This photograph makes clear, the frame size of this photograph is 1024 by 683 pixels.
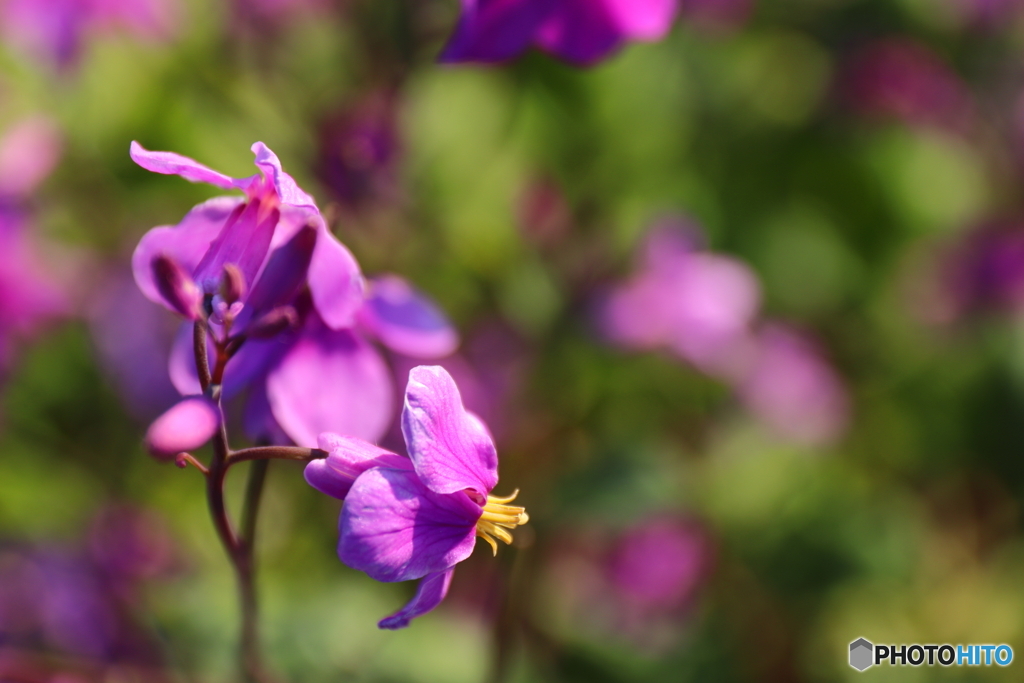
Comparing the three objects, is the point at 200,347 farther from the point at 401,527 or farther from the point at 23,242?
the point at 23,242

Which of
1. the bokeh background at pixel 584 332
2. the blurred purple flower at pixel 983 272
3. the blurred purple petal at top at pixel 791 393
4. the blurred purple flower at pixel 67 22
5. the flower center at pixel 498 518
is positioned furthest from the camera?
the blurred purple flower at pixel 983 272

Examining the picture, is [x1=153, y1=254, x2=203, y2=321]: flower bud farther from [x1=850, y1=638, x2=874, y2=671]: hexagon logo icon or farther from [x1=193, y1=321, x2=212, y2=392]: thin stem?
[x1=850, y1=638, x2=874, y2=671]: hexagon logo icon

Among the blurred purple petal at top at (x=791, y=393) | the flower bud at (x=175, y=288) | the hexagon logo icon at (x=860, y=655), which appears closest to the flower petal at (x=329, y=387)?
the flower bud at (x=175, y=288)

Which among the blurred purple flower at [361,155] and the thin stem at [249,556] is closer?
the thin stem at [249,556]

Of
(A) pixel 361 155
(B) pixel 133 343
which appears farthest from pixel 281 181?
(B) pixel 133 343

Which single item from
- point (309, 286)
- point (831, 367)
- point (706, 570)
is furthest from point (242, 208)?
point (831, 367)

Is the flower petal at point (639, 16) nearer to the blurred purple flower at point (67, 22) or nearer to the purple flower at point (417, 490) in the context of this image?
the purple flower at point (417, 490)
